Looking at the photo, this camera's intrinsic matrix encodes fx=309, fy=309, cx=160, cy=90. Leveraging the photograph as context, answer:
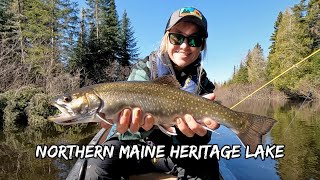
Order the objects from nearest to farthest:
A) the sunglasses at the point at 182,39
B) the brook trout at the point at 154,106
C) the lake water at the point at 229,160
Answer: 1. the brook trout at the point at 154,106
2. the sunglasses at the point at 182,39
3. the lake water at the point at 229,160

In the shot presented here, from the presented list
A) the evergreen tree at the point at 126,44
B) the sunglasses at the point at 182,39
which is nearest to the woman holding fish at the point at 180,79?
the sunglasses at the point at 182,39

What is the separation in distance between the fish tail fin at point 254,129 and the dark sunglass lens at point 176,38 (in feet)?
4.04

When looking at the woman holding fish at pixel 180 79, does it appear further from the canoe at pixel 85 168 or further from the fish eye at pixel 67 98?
the fish eye at pixel 67 98

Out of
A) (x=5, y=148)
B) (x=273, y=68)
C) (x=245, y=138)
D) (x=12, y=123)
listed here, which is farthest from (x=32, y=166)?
(x=273, y=68)

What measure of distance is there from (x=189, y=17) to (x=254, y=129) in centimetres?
153

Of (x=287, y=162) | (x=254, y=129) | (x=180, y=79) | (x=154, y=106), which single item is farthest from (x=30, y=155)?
(x=254, y=129)

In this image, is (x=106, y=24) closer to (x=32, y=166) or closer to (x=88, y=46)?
(x=88, y=46)

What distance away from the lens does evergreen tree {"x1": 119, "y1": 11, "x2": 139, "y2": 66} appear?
1721 inches

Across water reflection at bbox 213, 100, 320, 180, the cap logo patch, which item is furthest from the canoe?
water reflection at bbox 213, 100, 320, 180

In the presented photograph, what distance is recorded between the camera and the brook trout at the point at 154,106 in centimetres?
310

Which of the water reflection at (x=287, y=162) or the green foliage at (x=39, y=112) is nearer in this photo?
the water reflection at (x=287, y=162)

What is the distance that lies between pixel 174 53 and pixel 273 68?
53550 mm

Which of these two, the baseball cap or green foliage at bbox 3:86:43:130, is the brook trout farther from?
green foliage at bbox 3:86:43:130

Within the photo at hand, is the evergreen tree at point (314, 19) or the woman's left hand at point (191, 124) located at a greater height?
the evergreen tree at point (314, 19)
